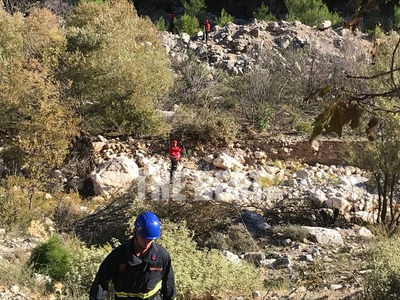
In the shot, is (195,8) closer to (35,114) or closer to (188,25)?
(188,25)

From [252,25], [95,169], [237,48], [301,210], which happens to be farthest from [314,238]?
[252,25]

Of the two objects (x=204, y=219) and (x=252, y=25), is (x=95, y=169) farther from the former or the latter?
(x=252, y=25)

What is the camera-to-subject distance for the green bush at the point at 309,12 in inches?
1061

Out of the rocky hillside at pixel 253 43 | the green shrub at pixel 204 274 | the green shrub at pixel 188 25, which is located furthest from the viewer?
the green shrub at pixel 188 25

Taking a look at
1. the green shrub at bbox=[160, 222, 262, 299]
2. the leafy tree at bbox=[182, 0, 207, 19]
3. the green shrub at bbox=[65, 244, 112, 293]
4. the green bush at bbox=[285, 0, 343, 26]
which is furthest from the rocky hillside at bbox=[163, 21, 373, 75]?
the green shrub at bbox=[65, 244, 112, 293]

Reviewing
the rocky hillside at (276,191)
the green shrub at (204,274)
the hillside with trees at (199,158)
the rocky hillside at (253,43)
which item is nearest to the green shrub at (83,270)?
the hillside with trees at (199,158)

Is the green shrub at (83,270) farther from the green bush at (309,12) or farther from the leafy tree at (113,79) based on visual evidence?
the green bush at (309,12)

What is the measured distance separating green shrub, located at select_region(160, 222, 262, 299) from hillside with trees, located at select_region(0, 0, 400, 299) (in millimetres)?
17

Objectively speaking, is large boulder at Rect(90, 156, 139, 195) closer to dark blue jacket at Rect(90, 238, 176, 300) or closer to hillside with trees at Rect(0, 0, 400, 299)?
hillside with trees at Rect(0, 0, 400, 299)

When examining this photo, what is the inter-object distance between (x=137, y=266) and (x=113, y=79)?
10.2 metres

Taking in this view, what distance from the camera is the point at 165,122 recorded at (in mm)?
15367

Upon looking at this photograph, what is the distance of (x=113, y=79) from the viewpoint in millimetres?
13500

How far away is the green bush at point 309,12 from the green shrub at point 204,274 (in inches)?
840

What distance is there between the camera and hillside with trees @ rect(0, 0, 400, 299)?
634 centimetres
